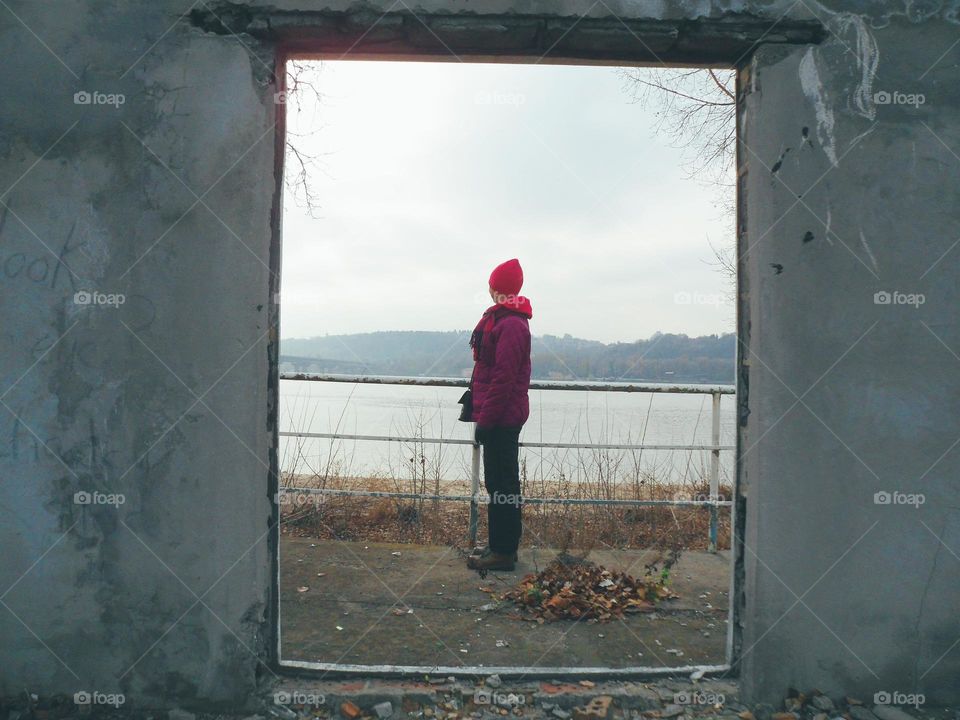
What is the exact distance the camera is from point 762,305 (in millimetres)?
2654

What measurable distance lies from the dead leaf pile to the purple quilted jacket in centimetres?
103

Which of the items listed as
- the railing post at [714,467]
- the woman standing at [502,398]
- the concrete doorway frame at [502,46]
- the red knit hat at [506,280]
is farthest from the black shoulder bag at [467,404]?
the railing post at [714,467]

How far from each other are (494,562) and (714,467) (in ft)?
6.42

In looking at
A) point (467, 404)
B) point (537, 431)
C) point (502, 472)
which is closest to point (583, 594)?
point (502, 472)

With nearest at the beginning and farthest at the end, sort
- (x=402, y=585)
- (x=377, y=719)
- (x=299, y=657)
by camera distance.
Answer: (x=377, y=719)
(x=299, y=657)
(x=402, y=585)

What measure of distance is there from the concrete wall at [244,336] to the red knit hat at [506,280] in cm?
172

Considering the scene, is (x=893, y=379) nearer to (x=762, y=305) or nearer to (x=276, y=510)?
(x=762, y=305)

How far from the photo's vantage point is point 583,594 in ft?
12.2

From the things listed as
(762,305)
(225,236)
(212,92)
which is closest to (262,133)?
(212,92)

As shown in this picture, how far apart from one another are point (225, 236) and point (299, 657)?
207cm

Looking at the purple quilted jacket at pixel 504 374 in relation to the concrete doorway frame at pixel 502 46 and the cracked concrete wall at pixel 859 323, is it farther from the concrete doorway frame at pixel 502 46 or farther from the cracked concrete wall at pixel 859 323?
the cracked concrete wall at pixel 859 323

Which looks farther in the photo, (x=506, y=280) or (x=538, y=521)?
(x=538, y=521)

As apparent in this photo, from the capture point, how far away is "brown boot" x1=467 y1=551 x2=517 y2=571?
4168mm

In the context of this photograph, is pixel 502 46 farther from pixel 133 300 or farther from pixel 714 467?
pixel 714 467
